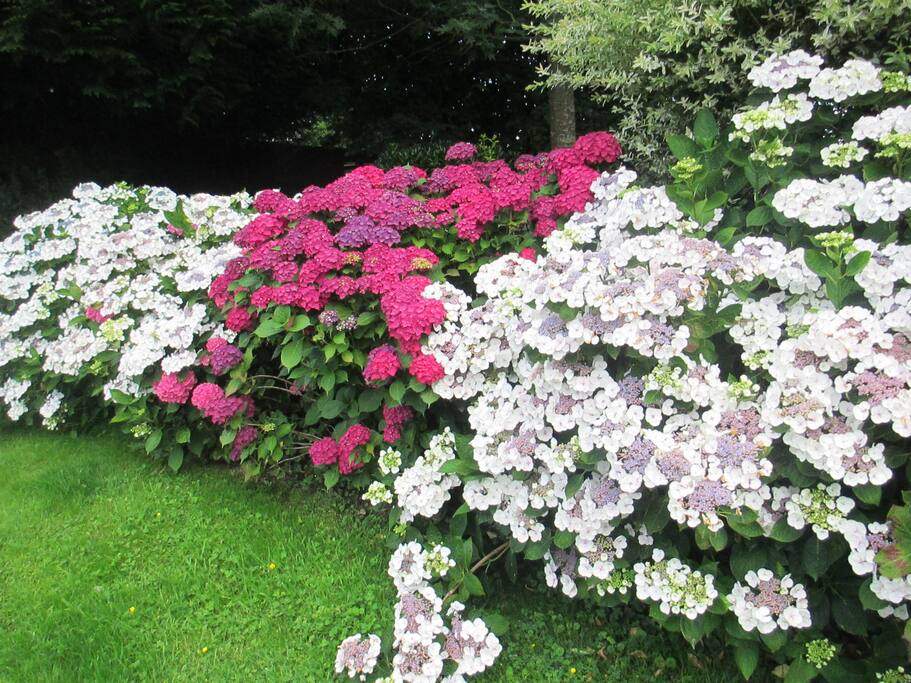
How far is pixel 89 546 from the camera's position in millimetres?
2926

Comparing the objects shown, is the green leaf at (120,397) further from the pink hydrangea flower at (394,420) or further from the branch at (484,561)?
the branch at (484,561)

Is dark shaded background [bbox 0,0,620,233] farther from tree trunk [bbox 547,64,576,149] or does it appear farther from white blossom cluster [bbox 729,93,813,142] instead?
white blossom cluster [bbox 729,93,813,142]

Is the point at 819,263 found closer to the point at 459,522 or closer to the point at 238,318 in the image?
the point at 459,522

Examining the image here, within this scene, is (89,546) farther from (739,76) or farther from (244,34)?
(244,34)

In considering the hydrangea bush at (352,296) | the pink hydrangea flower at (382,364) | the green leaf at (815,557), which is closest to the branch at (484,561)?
the hydrangea bush at (352,296)

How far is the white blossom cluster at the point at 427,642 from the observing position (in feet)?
6.83

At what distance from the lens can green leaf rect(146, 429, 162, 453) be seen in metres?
3.29

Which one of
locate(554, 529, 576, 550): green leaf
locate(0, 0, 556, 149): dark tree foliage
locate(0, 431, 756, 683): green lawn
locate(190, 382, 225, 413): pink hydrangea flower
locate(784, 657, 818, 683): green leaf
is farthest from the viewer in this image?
locate(0, 0, 556, 149): dark tree foliage

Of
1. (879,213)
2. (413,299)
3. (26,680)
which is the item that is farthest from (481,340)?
(26,680)

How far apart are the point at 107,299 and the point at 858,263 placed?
11.4 feet

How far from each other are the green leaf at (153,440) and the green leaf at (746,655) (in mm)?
A: 2747

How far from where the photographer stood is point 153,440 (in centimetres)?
330

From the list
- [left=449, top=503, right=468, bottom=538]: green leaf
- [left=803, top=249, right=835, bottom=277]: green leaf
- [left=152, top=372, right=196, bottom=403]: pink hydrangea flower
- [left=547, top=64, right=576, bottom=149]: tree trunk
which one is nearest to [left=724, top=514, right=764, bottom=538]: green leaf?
[left=803, top=249, right=835, bottom=277]: green leaf

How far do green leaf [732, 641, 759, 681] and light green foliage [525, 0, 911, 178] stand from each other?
2.11 meters
